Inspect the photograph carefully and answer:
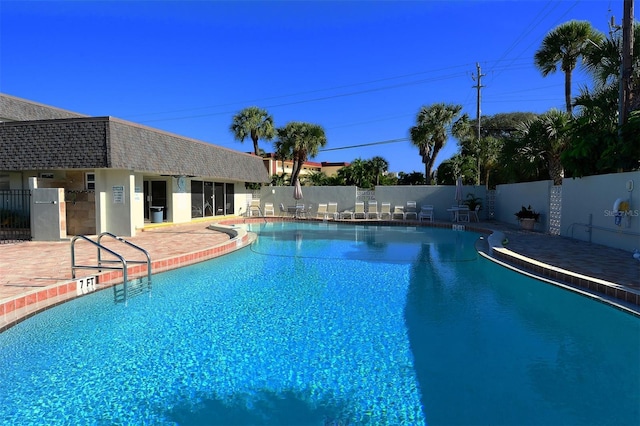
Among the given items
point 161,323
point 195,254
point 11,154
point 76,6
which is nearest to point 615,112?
point 195,254

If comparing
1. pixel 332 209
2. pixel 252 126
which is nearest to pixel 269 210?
pixel 332 209

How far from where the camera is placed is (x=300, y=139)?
27203 mm

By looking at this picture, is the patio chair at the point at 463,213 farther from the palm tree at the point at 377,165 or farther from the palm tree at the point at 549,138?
the palm tree at the point at 377,165

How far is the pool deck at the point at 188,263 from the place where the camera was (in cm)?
581

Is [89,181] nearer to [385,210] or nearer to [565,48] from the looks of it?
[385,210]

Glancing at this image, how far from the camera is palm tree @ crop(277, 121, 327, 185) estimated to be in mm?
27281

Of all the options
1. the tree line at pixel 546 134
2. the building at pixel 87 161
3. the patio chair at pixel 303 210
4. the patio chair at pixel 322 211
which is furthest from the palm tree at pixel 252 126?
the building at pixel 87 161

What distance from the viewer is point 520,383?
3.84 m

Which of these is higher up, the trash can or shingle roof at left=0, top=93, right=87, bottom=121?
shingle roof at left=0, top=93, right=87, bottom=121

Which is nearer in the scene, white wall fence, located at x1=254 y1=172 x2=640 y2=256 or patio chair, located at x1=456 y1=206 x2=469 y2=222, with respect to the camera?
white wall fence, located at x1=254 y1=172 x2=640 y2=256

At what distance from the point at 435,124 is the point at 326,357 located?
23404 mm

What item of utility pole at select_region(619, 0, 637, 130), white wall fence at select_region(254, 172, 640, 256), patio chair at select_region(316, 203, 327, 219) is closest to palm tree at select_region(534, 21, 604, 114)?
white wall fence at select_region(254, 172, 640, 256)

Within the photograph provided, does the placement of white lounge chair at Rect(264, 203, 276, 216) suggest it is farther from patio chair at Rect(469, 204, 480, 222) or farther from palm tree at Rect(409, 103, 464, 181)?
patio chair at Rect(469, 204, 480, 222)

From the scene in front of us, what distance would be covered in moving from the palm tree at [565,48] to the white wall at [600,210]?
323 inches
